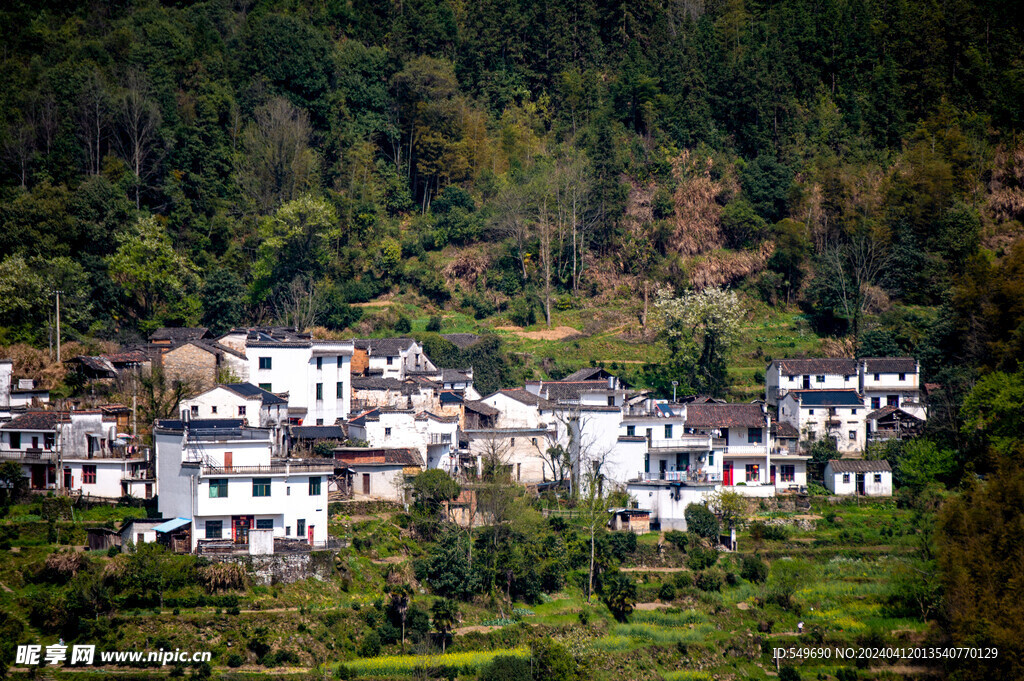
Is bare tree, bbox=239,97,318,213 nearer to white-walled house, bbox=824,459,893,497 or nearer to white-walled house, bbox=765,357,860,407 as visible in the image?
white-walled house, bbox=765,357,860,407

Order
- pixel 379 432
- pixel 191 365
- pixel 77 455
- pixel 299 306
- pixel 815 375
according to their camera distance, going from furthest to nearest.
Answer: pixel 299 306 < pixel 815 375 < pixel 191 365 < pixel 379 432 < pixel 77 455

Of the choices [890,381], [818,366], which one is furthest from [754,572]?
[890,381]

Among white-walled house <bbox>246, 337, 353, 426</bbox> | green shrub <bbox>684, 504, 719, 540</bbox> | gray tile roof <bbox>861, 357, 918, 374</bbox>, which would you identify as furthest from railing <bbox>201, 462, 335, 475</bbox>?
gray tile roof <bbox>861, 357, 918, 374</bbox>

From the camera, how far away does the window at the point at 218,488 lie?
4150cm

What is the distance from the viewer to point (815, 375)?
194 feet

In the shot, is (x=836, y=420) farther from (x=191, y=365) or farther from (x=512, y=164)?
(x=512, y=164)

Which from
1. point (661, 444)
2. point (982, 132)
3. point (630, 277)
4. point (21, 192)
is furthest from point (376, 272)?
point (982, 132)

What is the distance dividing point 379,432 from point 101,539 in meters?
13.4

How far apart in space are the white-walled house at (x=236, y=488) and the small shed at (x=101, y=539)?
219cm

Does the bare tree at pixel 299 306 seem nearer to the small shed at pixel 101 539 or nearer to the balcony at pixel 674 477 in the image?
the balcony at pixel 674 477

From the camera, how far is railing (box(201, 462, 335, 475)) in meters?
41.7

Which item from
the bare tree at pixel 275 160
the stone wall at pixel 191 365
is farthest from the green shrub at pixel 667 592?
the bare tree at pixel 275 160

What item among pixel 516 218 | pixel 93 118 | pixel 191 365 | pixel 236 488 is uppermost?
pixel 93 118

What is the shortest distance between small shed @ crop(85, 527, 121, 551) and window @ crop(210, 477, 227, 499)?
348cm
